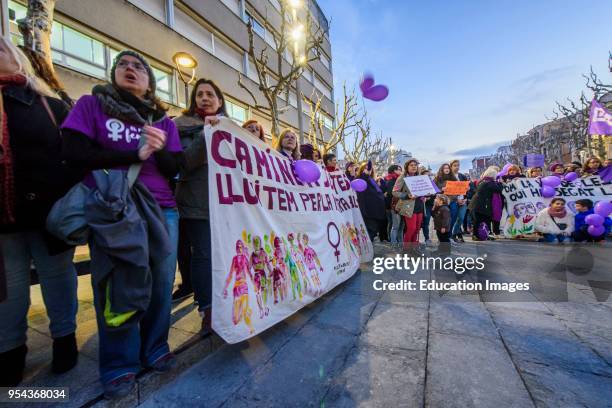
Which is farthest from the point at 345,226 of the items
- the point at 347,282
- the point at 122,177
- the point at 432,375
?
the point at 122,177

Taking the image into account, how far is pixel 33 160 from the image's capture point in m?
1.39

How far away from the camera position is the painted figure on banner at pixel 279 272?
201 cm

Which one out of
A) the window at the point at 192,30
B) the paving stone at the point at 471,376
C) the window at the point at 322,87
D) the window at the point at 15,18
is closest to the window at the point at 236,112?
the window at the point at 192,30

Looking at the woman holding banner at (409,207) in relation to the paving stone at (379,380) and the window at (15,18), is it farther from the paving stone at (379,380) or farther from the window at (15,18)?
the window at (15,18)

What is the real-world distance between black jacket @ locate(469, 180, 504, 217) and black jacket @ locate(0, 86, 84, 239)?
689cm

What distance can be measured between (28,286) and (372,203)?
162 inches

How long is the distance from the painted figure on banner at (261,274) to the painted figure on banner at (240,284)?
2.5 inches

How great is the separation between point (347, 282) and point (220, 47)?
12.0 m

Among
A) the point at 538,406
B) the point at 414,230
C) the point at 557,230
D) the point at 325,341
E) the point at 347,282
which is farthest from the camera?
the point at 557,230

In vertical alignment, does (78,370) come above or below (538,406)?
above

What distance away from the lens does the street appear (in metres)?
1.27

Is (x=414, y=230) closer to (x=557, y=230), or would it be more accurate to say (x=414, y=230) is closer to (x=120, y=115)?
(x=557, y=230)

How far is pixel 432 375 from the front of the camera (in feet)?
4.62

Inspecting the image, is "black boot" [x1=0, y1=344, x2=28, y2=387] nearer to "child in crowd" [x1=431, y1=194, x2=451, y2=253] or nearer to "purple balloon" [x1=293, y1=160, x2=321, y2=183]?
"purple balloon" [x1=293, y1=160, x2=321, y2=183]
